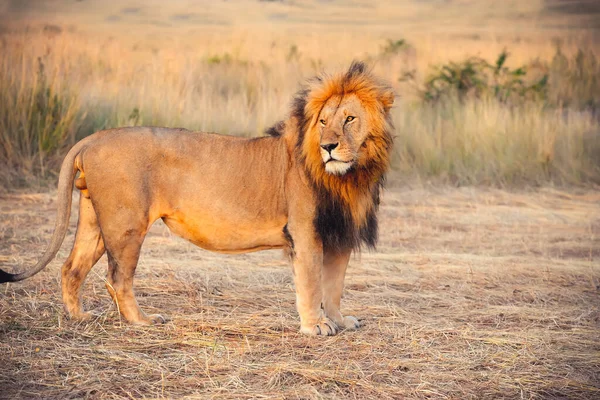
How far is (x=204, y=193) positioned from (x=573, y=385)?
2.00 metres

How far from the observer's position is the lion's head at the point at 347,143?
4.11 metres

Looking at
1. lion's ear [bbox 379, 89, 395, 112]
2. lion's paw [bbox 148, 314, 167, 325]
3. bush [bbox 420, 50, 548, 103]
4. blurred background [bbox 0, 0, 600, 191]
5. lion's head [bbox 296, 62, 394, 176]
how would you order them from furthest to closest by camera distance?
bush [bbox 420, 50, 548, 103] < blurred background [bbox 0, 0, 600, 191] < lion's paw [bbox 148, 314, 167, 325] < lion's ear [bbox 379, 89, 395, 112] < lion's head [bbox 296, 62, 394, 176]

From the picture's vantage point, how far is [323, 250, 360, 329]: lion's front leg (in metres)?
4.41

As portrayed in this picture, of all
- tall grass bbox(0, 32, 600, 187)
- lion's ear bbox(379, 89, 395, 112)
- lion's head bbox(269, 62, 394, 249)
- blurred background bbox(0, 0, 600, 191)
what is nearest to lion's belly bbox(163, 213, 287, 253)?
lion's head bbox(269, 62, 394, 249)

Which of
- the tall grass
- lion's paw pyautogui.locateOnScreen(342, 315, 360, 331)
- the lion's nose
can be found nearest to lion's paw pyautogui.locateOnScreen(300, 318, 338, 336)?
lion's paw pyautogui.locateOnScreen(342, 315, 360, 331)

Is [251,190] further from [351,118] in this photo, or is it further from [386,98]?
[386,98]

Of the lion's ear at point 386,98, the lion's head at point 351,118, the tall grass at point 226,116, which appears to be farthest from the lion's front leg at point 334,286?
the tall grass at point 226,116

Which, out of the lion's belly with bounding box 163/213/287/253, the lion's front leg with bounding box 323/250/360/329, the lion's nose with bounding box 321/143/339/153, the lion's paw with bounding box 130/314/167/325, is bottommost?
the lion's paw with bounding box 130/314/167/325

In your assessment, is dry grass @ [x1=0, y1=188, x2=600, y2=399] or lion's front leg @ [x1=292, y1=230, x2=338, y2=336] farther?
lion's front leg @ [x1=292, y1=230, x2=338, y2=336]

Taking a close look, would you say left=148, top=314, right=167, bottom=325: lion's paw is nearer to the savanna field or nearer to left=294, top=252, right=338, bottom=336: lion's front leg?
the savanna field

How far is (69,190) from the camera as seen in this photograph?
14.0 ft

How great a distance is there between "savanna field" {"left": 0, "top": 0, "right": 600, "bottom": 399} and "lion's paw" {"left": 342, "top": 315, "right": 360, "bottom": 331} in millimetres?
100

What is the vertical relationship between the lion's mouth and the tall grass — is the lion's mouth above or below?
above

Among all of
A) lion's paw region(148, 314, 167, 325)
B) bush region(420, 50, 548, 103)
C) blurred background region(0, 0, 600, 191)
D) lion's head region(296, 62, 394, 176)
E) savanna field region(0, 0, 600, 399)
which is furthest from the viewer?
bush region(420, 50, 548, 103)
